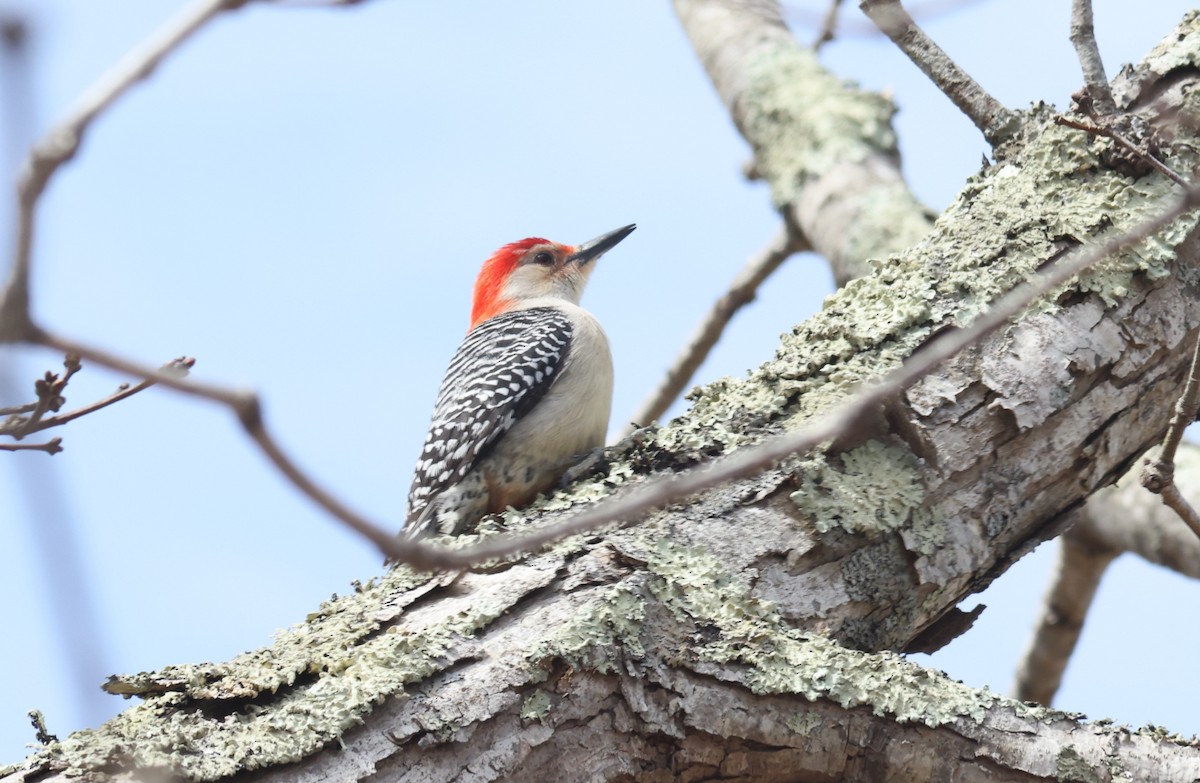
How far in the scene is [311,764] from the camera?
8.61ft

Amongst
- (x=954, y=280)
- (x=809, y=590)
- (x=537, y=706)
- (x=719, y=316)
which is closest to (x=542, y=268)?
(x=719, y=316)

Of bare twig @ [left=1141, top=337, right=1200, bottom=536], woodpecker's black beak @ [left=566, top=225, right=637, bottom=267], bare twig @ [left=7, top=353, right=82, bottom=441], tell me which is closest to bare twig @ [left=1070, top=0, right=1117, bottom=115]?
bare twig @ [left=1141, top=337, right=1200, bottom=536]

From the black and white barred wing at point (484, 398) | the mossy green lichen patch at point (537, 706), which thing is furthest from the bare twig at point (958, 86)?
the mossy green lichen patch at point (537, 706)

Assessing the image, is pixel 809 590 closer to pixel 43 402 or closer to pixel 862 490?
pixel 862 490

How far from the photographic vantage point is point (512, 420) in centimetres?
538

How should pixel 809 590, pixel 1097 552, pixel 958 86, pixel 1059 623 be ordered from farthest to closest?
pixel 1059 623
pixel 1097 552
pixel 958 86
pixel 809 590

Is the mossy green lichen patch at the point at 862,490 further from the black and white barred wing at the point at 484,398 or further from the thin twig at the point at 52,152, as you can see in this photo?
the thin twig at the point at 52,152

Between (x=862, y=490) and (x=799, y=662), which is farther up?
(x=862, y=490)

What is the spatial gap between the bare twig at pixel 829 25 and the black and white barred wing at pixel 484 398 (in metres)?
1.91

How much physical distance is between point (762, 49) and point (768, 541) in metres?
4.95

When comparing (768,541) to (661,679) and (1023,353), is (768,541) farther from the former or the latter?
(1023,353)

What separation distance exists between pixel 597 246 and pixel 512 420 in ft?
8.47

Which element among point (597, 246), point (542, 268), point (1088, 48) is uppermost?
point (597, 246)

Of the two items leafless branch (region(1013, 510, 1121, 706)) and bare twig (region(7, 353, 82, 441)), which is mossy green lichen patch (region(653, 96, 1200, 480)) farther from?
leafless branch (region(1013, 510, 1121, 706))
